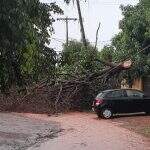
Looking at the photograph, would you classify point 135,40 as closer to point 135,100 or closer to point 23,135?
point 135,100

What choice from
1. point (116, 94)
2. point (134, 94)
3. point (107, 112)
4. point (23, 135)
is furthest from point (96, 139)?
point (134, 94)

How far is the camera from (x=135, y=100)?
29953mm

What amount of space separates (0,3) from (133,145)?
989cm

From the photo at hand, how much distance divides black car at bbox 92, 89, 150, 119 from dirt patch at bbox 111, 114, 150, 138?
1.54 ft

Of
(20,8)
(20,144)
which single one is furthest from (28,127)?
(20,8)

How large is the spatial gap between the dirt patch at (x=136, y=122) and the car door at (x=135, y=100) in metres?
0.47

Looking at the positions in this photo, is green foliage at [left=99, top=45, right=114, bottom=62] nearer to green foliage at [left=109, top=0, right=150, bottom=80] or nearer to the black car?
green foliage at [left=109, top=0, right=150, bottom=80]

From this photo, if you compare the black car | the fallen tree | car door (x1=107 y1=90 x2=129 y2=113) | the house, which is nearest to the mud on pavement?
the black car

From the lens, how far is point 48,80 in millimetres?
35250

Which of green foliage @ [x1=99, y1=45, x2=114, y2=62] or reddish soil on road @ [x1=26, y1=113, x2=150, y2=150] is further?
green foliage @ [x1=99, y1=45, x2=114, y2=62]

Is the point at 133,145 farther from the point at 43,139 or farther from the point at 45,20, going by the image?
the point at 45,20

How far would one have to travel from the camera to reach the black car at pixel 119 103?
29.7m

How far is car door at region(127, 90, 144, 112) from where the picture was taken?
1177 inches

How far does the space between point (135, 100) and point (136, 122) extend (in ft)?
12.8
